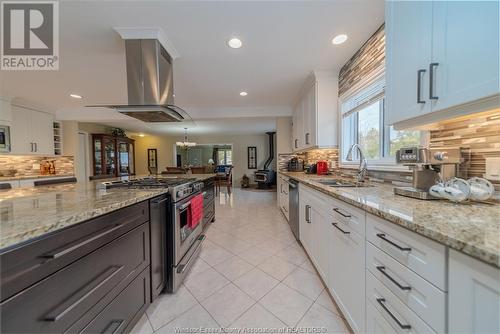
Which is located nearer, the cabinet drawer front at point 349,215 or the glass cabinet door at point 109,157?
the cabinet drawer front at point 349,215

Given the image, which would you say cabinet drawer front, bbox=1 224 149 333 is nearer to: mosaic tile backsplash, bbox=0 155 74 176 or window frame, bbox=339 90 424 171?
window frame, bbox=339 90 424 171

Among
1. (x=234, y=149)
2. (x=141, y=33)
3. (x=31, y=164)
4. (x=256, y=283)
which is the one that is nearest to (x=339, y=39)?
(x=141, y=33)

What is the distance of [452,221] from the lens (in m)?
0.72

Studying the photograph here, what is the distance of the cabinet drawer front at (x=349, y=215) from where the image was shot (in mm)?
1085

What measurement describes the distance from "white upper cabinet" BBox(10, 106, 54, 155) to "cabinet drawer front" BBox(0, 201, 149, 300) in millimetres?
4642

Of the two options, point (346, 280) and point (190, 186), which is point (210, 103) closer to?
point (190, 186)

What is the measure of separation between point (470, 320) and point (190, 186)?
1.98 metres

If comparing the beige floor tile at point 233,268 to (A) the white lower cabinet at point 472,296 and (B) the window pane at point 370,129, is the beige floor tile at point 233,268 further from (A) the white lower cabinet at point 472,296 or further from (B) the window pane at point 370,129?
(B) the window pane at point 370,129

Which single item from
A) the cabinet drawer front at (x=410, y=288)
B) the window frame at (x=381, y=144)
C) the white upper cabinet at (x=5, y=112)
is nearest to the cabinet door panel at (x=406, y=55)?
the window frame at (x=381, y=144)

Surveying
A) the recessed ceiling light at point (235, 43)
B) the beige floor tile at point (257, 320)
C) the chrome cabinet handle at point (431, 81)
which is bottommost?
the beige floor tile at point (257, 320)

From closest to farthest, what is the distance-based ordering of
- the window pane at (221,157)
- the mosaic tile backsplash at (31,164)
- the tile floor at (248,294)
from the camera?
the tile floor at (248,294)
the mosaic tile backsplash at (31,164)
the window pane at (221,157)

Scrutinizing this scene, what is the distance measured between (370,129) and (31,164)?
673 cm

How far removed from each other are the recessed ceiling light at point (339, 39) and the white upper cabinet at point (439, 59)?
2.51ft

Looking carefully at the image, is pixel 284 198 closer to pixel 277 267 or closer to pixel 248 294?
pixel 277 267
